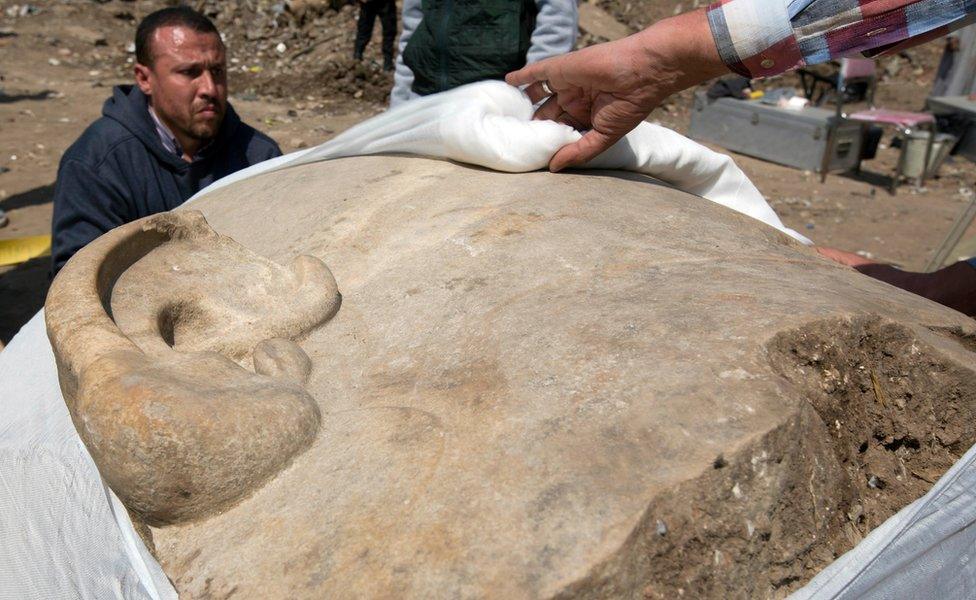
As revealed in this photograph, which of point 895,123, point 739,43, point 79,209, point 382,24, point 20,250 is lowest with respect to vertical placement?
point 382,24

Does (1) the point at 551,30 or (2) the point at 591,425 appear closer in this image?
(2) the point at 591,425

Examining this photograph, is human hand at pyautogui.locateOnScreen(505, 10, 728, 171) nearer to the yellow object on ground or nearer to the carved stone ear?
the carved stone ear

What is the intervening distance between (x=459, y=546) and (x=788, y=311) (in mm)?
697

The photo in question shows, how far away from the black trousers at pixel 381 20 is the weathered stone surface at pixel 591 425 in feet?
28.2

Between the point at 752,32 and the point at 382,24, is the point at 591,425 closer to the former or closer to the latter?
the point at 752,32

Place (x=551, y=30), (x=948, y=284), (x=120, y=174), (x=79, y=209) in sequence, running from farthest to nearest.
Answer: (x=551, y=30) < (x=120, y=174) < (x=79, y=209) < (x=948, y=284)

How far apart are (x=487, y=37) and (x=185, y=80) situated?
1.13m

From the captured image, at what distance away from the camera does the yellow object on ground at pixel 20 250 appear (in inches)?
157

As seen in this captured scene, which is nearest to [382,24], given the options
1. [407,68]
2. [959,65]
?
[959,65]

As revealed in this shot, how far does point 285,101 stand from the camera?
9.13 meters

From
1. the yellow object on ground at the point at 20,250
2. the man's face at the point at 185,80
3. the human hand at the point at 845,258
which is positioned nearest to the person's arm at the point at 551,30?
the man's face at the point at 185,80

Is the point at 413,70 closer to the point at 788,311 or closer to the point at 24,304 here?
the point at 788,311

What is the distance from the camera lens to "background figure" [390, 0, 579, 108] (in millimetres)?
3191

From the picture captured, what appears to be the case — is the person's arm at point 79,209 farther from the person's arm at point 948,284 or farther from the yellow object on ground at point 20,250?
the person's arm at point 948,284
